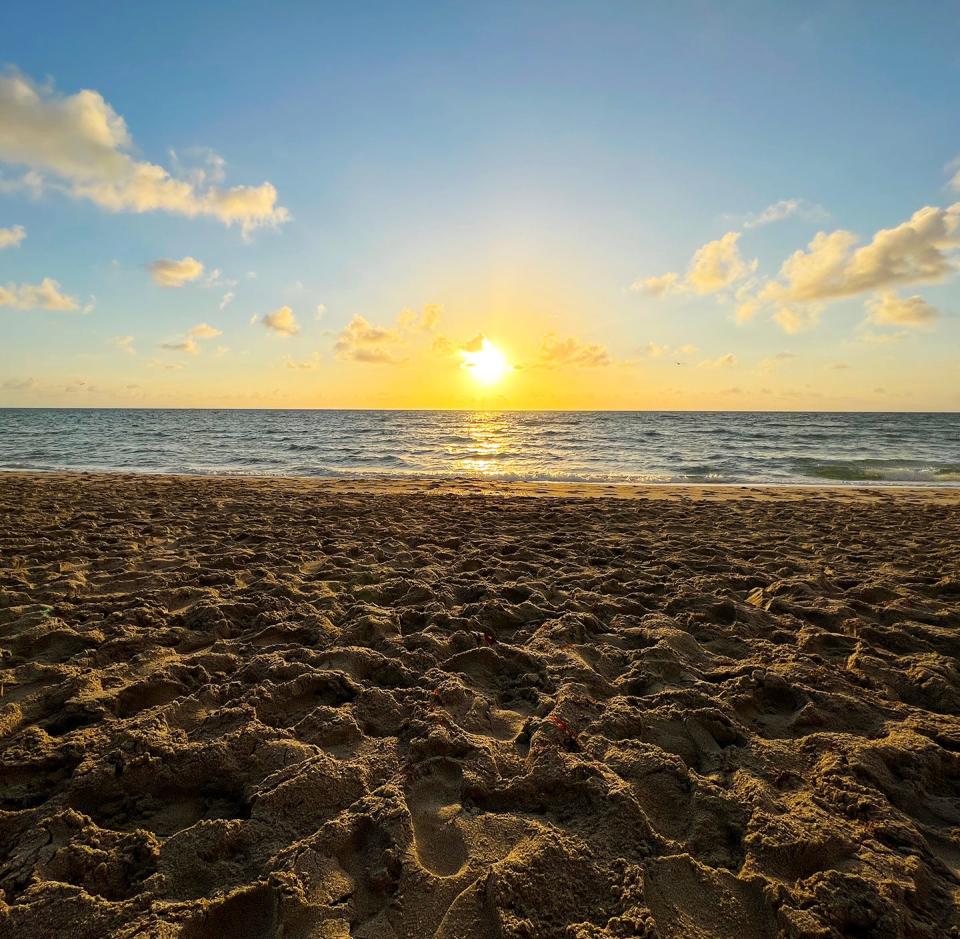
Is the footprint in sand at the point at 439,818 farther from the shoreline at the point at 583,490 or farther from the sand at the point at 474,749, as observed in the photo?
the shoreline at the point at 583,490

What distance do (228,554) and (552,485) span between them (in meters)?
9.91

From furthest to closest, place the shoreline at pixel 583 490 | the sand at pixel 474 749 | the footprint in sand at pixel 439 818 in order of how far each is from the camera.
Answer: the shoreline at pixel 583 490 → the footprint in sand at pixel 439 818 → the sand at pixel 474 749

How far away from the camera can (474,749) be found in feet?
7.99

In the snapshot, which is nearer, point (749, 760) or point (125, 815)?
point (125, 815)

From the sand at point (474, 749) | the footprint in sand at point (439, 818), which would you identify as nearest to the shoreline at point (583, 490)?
the sand at point (474, 749)

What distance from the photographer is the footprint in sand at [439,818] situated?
6.13ft

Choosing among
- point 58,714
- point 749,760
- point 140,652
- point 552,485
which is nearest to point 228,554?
point 140,652

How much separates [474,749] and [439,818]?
1.35ft

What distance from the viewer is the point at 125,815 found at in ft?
6.77

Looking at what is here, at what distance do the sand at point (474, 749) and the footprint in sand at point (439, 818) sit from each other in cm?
1

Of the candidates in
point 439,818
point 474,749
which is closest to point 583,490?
point 474,749

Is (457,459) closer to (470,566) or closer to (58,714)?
(470,566)

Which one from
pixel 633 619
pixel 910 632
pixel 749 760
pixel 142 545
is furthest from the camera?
pixel 142 545

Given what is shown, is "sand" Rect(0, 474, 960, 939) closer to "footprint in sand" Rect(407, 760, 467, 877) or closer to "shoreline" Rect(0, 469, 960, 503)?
"footprint in sand" Rect(407, 760, 467, 877)
